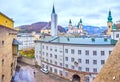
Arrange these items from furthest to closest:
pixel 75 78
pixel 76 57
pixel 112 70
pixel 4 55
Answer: pixel 75 78
pixel 76 57
pixel 4 55
pixel 112 70

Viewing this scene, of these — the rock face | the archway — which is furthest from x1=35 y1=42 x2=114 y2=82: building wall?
the rock face

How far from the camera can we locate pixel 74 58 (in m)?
43.7

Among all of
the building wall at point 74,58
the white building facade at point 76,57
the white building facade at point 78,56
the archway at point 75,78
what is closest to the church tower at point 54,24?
the building wall at point 74,58

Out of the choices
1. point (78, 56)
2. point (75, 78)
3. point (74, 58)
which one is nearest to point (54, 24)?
point (74, 58)

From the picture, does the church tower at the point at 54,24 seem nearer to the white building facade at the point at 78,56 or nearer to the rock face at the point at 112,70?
the white building facade at the point at 78,56

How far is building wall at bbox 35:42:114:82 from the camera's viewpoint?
4047 centimetres

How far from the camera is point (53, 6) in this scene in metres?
88.8

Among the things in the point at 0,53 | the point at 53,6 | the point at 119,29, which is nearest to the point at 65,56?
the point at 119,29

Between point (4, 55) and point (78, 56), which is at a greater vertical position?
point (4, 55)

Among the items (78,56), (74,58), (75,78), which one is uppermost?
(78,56)

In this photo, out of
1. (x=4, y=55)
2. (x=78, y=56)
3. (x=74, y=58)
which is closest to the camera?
(x=4, y=55)

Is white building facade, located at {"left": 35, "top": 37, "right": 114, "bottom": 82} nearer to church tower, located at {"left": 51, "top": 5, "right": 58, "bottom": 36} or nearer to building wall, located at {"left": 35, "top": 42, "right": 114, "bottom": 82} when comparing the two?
building wall, located at {"left": 35, "top": 42, "right": 114, "bottom": 82}

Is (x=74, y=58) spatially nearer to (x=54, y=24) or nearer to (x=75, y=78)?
(x=75, y=78)

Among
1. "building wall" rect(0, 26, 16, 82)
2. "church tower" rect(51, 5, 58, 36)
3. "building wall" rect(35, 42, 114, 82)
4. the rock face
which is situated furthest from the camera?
"church tower" rect(51, 5, 58, 36)
